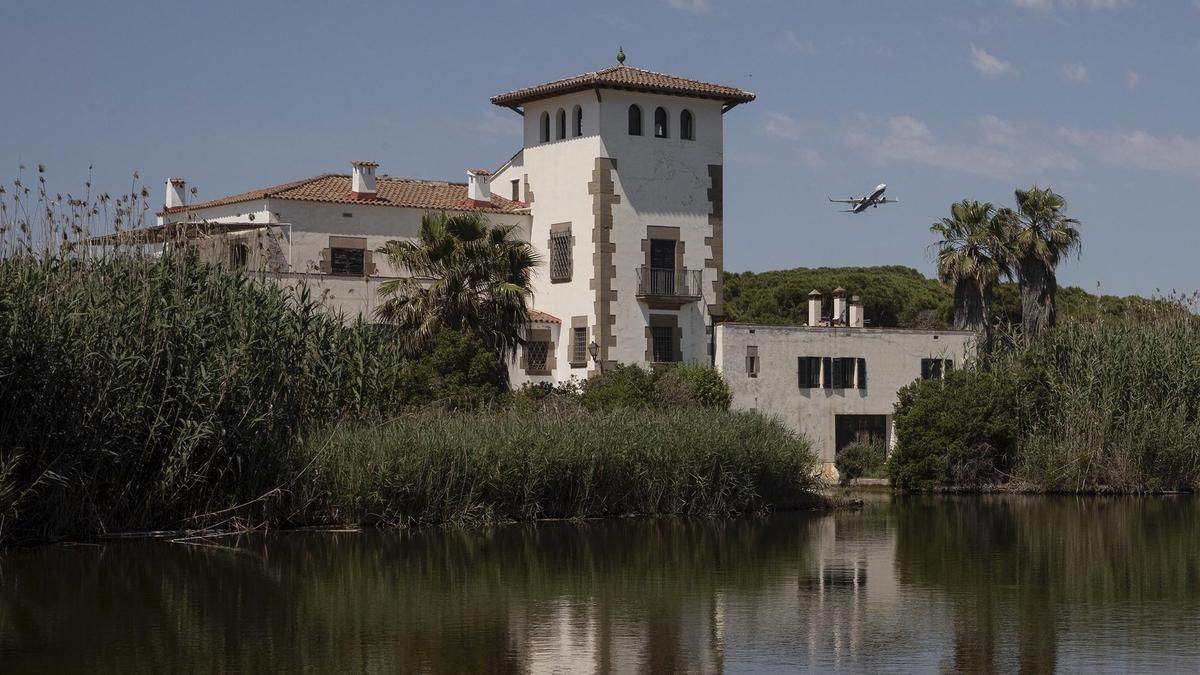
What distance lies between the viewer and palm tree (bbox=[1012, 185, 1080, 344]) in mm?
50906

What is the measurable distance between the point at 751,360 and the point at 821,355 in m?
2.36

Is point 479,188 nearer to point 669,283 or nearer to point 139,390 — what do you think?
point 669,283

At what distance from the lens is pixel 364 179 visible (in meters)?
47.4

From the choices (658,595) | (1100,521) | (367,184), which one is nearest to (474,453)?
(658,595)

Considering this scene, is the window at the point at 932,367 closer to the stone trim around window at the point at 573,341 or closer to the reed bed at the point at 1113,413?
the reed bed at the point at 1113,413

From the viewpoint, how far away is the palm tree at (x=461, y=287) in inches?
1566

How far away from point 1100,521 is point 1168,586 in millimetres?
11702

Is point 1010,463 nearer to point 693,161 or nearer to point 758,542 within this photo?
point 693,161

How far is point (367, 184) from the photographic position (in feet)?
156

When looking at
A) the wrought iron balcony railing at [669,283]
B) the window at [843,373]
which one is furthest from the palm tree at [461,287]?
the window at [843,373]

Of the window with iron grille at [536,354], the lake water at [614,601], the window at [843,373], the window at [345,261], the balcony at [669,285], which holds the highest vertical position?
the window at [345,261]

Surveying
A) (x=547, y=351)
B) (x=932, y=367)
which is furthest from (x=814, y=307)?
(x=547, y=351)

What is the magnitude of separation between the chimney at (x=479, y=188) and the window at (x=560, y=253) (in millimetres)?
2287

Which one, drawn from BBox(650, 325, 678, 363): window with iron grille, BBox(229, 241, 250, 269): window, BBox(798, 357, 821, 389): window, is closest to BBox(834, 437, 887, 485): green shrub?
BBox(798, 357, 821, 389): window
